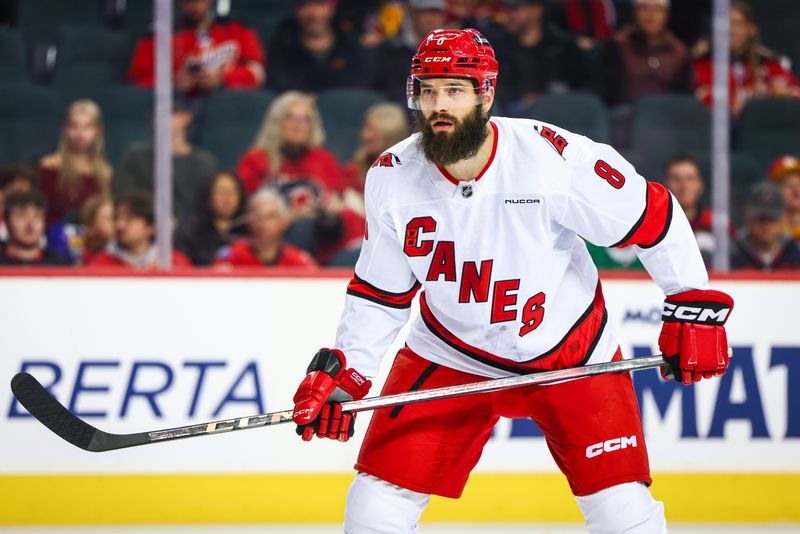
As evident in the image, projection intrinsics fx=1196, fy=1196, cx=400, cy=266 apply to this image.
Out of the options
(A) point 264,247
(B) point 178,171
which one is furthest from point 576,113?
(B) point 178,171

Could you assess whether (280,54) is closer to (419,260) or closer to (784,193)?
(784,193)

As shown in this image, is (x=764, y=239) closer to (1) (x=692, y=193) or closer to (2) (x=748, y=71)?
(1) (x=692, y=193)

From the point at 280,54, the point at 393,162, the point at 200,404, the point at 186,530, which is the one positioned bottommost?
the point at 186,530

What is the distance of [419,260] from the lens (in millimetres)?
2510

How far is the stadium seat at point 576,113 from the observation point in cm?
457

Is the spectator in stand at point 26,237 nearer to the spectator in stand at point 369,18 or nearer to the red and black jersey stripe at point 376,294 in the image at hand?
the spectator in stand at point 369,18

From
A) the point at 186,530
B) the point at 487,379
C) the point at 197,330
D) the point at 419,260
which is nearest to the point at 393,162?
the point at 419,260

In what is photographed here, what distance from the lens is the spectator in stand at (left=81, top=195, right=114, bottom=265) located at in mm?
4102

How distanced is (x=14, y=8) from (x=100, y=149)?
3.40 feet

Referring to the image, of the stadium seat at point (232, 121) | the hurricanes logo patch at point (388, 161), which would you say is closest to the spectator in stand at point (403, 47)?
the stadium seat at point (232, 121)

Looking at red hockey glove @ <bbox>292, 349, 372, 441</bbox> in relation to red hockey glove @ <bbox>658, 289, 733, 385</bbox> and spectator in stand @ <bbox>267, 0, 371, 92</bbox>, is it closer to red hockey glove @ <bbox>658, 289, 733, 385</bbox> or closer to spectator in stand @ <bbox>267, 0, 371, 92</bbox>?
red hockey glove @ <bbox>658, 289, 733, 385</bbox>

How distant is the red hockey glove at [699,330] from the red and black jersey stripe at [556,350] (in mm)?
186

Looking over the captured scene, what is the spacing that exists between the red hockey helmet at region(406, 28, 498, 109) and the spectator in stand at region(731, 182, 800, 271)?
5.96 feet

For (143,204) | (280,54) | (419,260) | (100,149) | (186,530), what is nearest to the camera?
(419,260)
